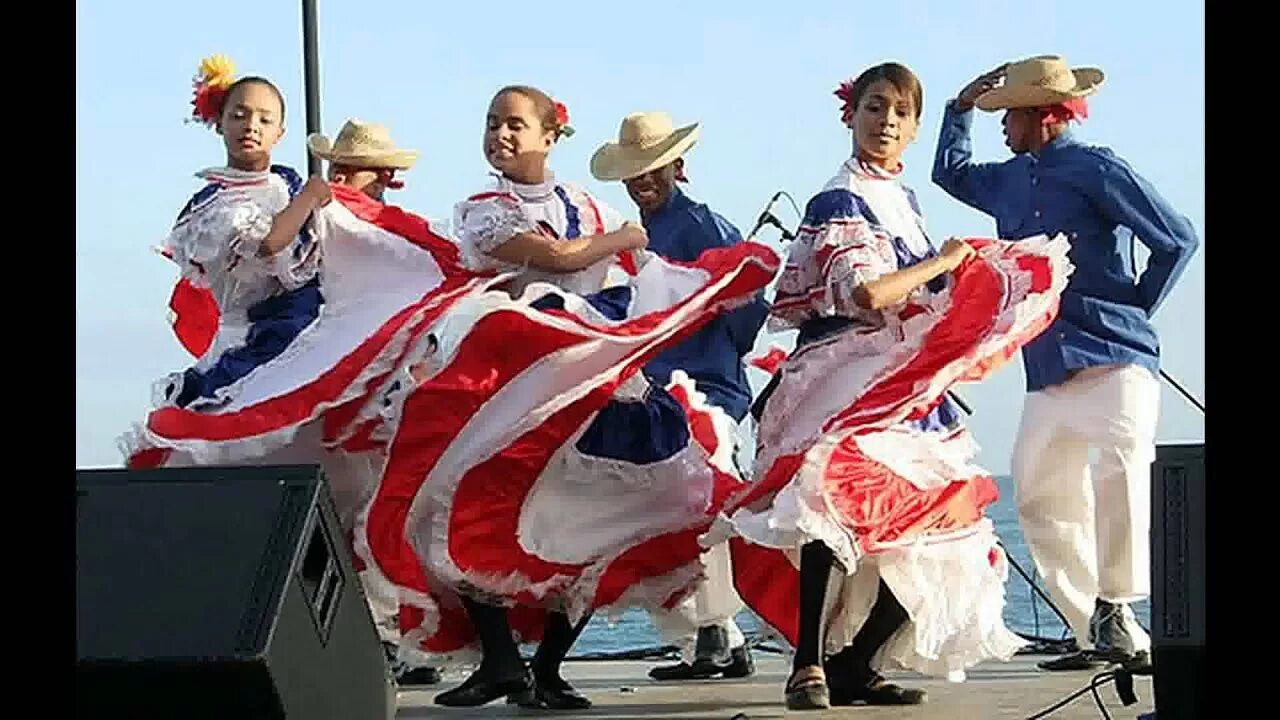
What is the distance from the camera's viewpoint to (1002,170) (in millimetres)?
6180

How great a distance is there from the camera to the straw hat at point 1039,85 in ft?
19.6

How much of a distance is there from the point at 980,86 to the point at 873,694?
70.7 inches

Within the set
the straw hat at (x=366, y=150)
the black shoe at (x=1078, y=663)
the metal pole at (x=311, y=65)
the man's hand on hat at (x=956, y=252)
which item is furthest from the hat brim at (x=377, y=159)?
the black shoe at (x=1078, y=663)

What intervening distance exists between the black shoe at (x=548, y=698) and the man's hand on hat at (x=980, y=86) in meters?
1.95

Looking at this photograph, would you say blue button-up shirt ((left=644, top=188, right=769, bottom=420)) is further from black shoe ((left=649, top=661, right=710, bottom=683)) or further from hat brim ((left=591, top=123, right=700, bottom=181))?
black shoe ((left=649, top=661, right=710, bottom=683))

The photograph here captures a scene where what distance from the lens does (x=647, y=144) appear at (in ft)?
20.2

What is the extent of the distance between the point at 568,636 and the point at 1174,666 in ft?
7.03

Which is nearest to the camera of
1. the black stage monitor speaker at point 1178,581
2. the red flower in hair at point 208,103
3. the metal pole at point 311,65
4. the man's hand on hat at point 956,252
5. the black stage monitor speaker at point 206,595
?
the black stage monitor speaker at point 1178,581

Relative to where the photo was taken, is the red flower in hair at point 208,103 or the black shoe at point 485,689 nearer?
the black shoe at point 485,689

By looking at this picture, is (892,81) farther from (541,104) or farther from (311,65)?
(311,65)

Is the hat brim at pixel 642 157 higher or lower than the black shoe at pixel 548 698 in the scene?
higher

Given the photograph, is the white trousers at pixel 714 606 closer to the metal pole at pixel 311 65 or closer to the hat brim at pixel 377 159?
the hat brim at pixel 377 159
